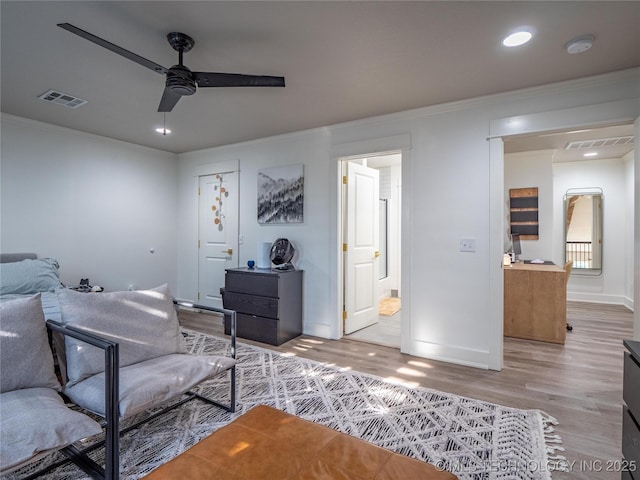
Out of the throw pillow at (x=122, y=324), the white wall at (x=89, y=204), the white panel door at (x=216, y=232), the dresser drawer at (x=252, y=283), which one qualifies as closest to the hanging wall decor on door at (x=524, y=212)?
the dresser drawer at (x=252, y=283)

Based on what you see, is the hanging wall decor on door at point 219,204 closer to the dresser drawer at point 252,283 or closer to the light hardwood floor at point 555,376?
the dresser drawer at point 252,283

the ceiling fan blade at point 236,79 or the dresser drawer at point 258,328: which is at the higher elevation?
the ceiling fan blade at point 236,79

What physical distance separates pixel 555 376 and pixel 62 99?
5.28m

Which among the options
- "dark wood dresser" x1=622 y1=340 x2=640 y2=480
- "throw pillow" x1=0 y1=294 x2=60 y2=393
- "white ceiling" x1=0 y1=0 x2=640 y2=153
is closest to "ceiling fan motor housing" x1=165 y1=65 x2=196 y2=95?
"white ceiling" x1=0 y1=0 x2=640 y2=153

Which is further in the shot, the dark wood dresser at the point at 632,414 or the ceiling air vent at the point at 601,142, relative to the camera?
the ceiling air vent at the point at 601,142

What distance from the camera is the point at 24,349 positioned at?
1.71 m

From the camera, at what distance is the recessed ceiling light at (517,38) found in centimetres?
212

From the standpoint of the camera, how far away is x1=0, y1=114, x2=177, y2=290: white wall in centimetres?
386

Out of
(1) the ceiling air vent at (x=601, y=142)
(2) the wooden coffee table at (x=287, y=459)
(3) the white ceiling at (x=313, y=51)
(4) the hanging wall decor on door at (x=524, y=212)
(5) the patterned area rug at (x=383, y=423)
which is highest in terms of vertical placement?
(1) the ceiling air vent at (x=601, y=142)

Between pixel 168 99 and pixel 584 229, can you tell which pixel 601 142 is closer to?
pixel 584 229

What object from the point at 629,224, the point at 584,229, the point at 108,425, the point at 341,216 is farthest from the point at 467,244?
the point at 584,229

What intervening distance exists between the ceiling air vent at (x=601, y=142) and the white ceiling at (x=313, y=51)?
2580mm

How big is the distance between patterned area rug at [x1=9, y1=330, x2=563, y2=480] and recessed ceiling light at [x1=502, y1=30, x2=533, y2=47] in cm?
251

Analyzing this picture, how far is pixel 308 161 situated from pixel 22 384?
133 inches
